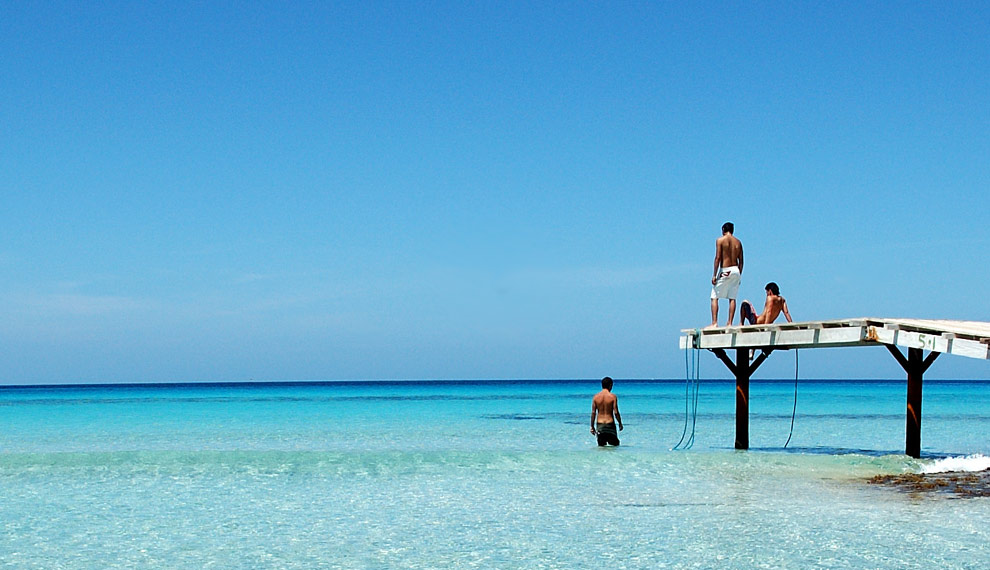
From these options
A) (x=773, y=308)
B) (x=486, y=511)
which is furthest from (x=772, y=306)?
(x=486, y=511)

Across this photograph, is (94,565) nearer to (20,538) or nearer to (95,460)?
(20,538)

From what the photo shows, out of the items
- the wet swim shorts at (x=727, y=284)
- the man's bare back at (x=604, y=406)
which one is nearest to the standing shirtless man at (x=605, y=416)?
the man's bare back at (x=604, y=406)

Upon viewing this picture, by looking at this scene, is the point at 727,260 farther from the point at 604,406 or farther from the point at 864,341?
the point at 604,406

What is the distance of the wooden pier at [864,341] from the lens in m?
13.3

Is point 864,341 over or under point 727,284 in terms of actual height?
under

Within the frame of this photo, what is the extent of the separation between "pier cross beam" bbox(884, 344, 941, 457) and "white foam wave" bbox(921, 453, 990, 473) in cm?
53

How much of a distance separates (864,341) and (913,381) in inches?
63.5

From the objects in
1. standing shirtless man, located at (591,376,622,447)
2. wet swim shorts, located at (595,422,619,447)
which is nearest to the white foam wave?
standing shirtless man, located at (591,376,622,447)

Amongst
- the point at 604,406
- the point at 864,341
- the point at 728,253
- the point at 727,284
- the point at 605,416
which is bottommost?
the point at 605,416

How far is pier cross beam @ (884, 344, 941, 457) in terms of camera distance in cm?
1650

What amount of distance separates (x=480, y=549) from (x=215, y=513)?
3.79 m

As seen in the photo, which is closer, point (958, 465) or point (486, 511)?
point (486, 511)

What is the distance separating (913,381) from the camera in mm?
16828

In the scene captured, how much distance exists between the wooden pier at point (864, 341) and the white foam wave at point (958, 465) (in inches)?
30.7
